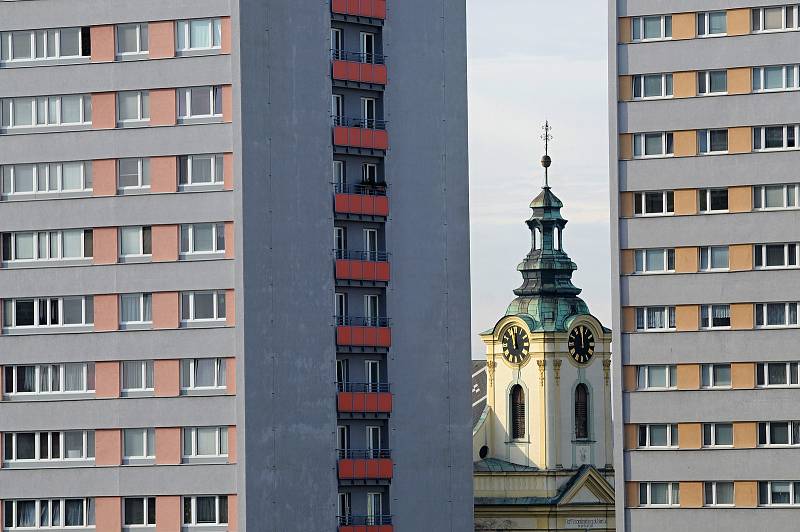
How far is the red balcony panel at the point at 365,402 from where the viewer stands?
10531cm

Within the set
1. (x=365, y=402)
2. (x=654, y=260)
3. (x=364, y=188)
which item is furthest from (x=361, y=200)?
(x=654, y=260)

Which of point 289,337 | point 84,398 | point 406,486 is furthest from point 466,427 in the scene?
point 84,398

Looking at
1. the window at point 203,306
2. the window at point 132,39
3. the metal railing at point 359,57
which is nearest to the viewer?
the window at point 203,306

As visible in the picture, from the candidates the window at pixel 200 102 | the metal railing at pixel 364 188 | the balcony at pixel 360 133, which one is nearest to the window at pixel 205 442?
the window at pixel 200 102

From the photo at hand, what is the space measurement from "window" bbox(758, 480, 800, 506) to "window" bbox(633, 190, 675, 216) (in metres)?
12.3

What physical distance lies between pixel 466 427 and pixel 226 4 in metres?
24.6

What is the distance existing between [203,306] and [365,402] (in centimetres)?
1094

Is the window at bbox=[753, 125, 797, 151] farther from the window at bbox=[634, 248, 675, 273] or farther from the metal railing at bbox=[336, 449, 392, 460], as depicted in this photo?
the metal railing at bbox=[336, 449, 392, 460]

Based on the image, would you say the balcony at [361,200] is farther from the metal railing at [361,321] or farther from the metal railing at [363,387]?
the metal railing at [363,387]

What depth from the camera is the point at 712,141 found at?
321 feet

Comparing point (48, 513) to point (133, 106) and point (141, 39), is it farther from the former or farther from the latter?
point (141, 39)

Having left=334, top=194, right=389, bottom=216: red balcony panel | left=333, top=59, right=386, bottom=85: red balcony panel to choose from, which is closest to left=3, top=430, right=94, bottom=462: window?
left=334, top=194, right=389, bottom=216: red balcony panel

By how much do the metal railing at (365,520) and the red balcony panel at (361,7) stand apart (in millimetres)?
23471

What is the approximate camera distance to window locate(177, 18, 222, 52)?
10006 centimetres
